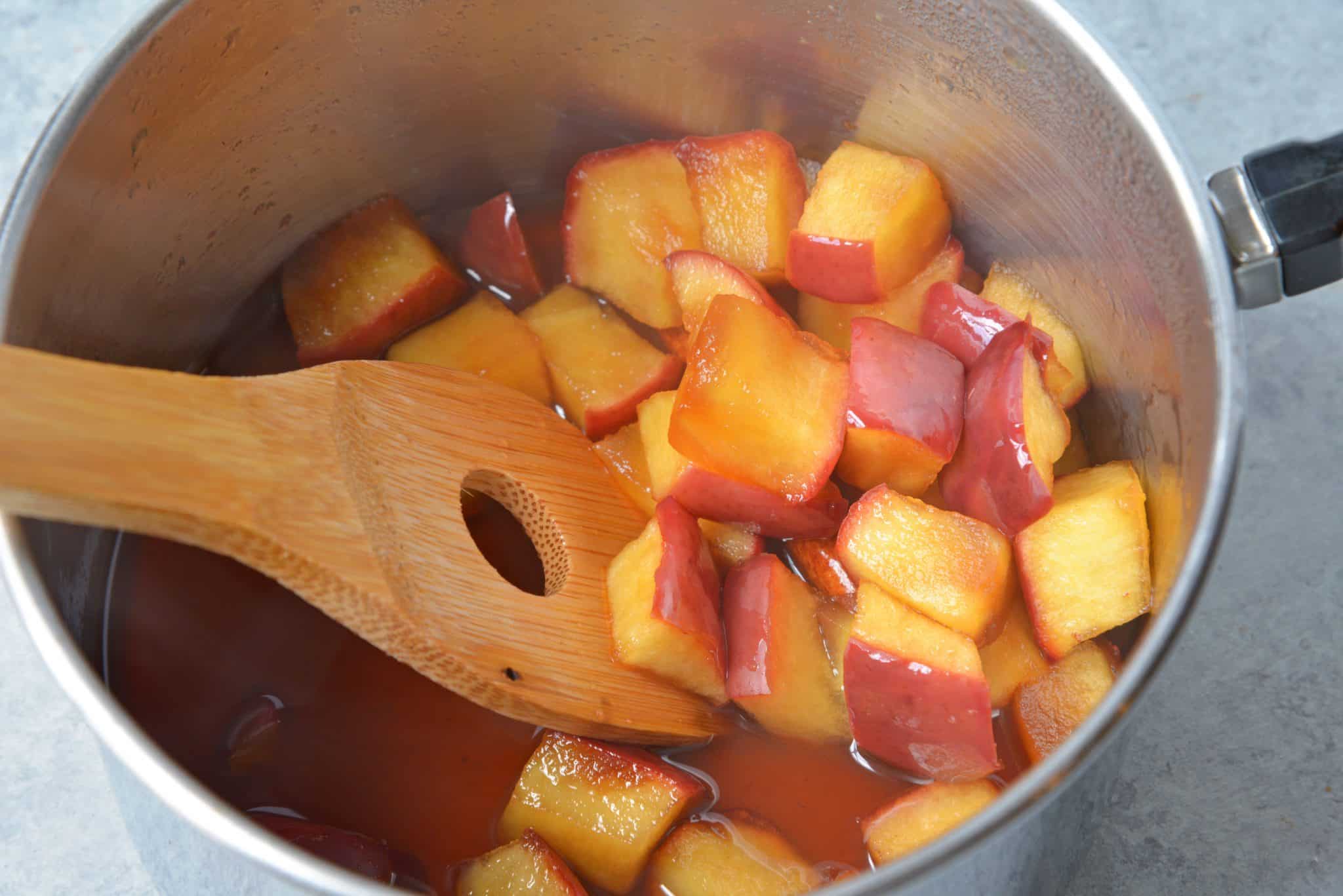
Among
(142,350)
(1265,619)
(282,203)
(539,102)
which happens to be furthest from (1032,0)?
(142,350)

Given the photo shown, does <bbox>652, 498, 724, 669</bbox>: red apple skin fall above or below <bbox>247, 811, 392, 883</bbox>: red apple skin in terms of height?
above

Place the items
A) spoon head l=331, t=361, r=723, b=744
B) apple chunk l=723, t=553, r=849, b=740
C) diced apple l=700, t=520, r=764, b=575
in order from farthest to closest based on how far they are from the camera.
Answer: diced apple l=700, t=520, r=764, b=575, apple chunk l=723, t=553, r=849, b=740, spoon head l=331, t=361, r=723, b=744

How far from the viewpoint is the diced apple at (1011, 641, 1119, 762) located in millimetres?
1159

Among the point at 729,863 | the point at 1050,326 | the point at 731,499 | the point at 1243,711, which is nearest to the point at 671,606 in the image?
the point at 731,499

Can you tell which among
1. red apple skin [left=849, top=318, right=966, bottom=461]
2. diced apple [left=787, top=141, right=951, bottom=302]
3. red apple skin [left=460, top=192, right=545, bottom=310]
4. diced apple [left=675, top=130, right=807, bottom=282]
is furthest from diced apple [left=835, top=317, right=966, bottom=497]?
red apple skin [left=460, top=192, right=545, bottom=310]

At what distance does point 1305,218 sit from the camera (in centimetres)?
90

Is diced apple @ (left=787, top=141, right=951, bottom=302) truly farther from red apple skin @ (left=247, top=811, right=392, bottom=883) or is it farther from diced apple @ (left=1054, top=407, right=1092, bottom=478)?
red apple skin @ (left=247, top=811, right=392, bottom=883)

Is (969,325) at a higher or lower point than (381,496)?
higher

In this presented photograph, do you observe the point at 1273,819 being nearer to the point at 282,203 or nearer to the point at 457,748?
the point at 457,748

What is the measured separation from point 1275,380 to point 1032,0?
66 centimetres

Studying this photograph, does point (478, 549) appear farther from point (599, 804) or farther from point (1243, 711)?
point (1243, 711)

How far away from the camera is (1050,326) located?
133cm

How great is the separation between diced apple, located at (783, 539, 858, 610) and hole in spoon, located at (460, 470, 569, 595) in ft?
0.87

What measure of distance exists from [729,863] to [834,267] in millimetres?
651
